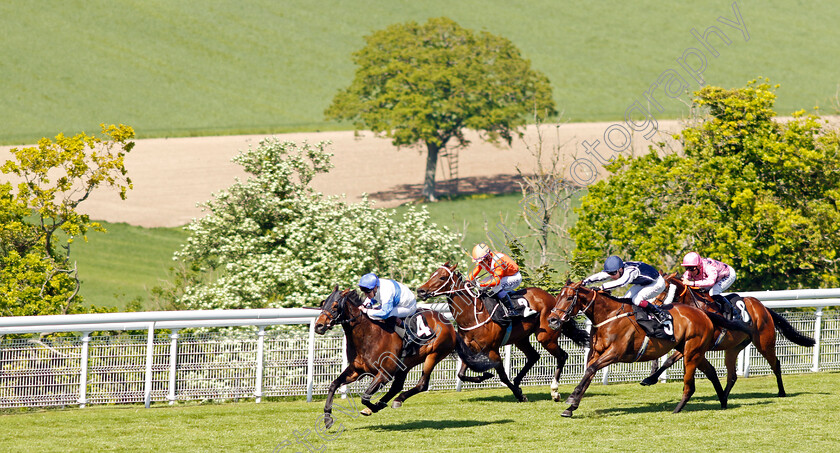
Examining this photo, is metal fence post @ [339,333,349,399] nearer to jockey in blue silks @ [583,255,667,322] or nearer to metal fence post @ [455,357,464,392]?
metal fence post @ [455,357,464,392]

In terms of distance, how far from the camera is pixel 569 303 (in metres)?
9.63

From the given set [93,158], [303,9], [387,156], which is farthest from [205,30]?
[93,158]

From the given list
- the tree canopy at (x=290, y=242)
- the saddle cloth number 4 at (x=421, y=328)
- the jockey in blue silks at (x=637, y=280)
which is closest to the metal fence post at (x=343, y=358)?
the saddle cloth number 4 at (x=421, y=328)

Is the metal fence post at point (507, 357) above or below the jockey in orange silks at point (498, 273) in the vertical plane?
below

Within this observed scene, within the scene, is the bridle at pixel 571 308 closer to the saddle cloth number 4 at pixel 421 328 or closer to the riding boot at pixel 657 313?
the riding boot at pixel 657 313

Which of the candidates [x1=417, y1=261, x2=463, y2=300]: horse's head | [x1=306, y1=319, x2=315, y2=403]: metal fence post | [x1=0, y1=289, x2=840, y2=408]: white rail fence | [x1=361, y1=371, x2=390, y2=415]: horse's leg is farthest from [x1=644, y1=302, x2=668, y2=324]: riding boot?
[x1=306, y1=319, x2=315, y2=403]: metal fence post

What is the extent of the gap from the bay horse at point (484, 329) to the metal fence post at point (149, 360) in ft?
9.43

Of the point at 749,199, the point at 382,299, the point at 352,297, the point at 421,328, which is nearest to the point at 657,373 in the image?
the point at 421,328

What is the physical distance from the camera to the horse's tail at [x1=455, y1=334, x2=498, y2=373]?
10148 millimetres

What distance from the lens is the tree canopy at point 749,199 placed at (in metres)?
18.3

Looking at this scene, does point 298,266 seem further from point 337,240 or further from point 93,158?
point 93,158

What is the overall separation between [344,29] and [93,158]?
49.8 metres

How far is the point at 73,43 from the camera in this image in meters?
60.3

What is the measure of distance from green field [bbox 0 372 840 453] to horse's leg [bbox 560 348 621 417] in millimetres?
158
